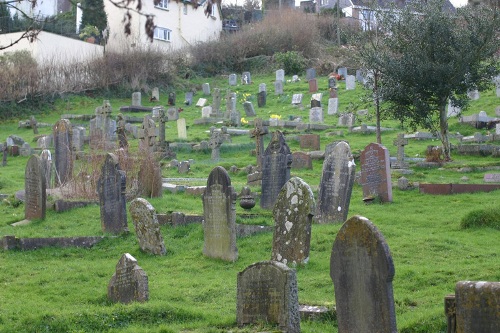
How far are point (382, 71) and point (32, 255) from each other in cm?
1553

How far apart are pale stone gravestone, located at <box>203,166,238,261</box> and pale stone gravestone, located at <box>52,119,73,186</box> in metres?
11.2

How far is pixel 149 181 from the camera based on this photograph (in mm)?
23141

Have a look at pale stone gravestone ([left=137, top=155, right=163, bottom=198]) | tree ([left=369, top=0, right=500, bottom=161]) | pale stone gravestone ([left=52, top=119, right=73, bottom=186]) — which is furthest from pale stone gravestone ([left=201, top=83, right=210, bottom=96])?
pale stone gravestone ([left=137, top=155, right=163, bottom=198])

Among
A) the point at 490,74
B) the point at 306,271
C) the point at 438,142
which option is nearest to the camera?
the point at 306,271

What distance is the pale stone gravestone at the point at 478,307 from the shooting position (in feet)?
28.2

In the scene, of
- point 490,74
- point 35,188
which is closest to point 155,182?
point 35,188

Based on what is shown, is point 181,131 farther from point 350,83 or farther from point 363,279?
point 363,279

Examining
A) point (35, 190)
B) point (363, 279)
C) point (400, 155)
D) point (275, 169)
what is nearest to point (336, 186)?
point (275, 169)

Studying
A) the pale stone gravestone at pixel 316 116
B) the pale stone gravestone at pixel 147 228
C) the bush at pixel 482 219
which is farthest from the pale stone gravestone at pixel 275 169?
the pale stone gravestone at pixel 316 116

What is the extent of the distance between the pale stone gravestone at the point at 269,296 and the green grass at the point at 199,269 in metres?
0.26

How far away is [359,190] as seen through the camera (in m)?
23.4

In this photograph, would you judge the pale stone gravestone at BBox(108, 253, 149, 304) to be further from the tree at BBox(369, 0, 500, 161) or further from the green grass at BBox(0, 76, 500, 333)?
the tree at BBox(369, 0, 500, 161)

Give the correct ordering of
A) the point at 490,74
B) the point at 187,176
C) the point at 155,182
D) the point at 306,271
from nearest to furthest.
Result: the point at 306,271
the point at 155,182
the point at 187,176
the point at 490,74

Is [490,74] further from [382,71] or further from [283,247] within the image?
[283,247]
